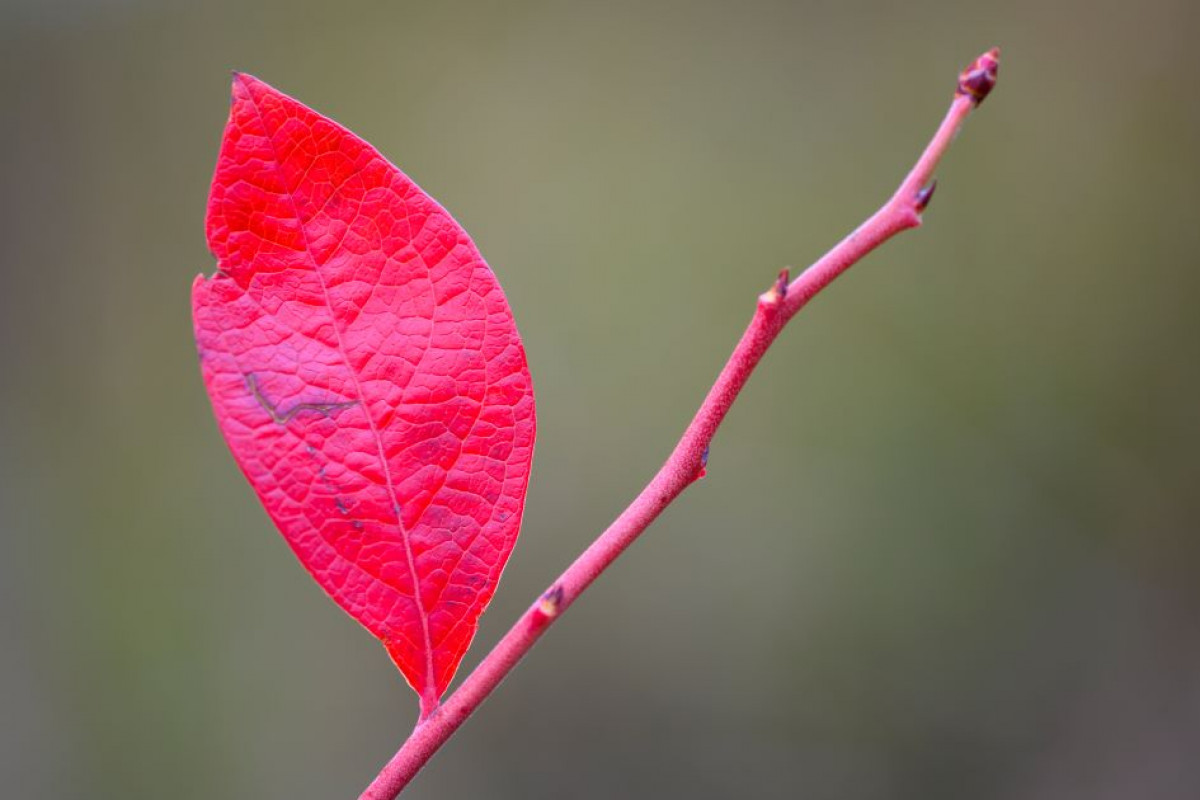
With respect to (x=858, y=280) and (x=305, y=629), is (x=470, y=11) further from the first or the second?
(x=305, y=629)

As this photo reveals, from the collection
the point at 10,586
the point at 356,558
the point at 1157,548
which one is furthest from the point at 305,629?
the point at 356,558

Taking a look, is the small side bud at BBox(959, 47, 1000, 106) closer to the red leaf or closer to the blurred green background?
the red leaf

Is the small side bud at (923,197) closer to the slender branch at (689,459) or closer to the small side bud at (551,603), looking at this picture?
the slender branch at (689,459)

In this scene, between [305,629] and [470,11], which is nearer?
[305,629]

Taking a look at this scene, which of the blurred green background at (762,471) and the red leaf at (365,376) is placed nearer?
the red leaf at (365,376)

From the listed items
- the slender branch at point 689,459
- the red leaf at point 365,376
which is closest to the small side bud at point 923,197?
the slender branch at point 689,459
